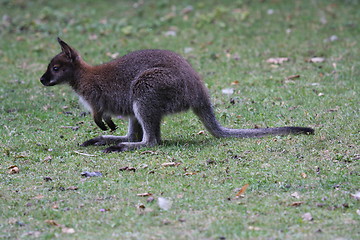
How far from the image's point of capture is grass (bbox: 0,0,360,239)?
198 inches

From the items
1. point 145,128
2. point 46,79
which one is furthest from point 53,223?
point 46,79

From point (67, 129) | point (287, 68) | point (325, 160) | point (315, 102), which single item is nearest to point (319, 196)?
point (325, 160)

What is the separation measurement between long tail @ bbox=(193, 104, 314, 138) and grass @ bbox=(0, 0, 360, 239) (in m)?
0.12

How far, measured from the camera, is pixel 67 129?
8.34m

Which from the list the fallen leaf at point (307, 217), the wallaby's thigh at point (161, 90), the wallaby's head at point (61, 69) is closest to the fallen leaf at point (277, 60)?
the wallaby's thigh at point (161, 90)

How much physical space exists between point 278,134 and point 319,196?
1.88m

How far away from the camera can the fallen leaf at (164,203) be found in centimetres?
530

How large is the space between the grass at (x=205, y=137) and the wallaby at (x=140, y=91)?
0.77ft

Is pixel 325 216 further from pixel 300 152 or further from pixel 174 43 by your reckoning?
pixel 174 43

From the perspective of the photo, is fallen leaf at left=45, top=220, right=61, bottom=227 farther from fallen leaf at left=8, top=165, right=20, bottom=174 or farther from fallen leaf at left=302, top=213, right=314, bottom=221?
fallen leaf at left=302, top=213, right=314, bottom=221

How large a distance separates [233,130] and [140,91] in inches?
51.4

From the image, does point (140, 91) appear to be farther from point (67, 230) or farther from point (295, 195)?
A: point (67, 230)

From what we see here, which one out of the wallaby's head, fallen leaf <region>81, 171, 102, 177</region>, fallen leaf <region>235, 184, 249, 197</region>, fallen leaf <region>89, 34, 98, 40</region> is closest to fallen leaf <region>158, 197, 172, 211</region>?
fallen leaf <region>235, 184, 249, 197</region>

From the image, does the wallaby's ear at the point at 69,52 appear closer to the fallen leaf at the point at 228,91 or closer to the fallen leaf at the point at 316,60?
the fallen leaf at the point at 228,91
